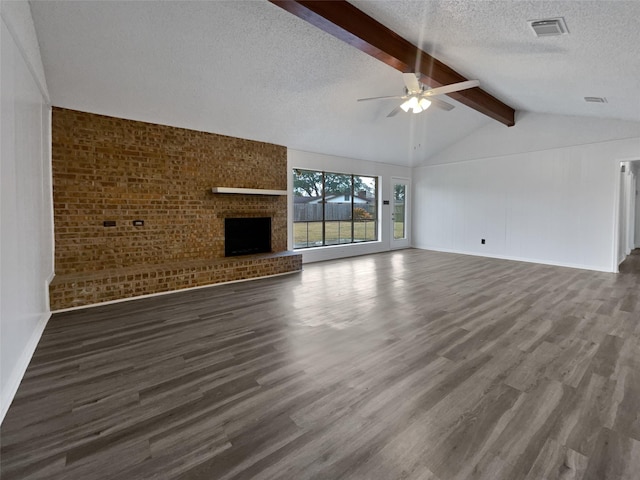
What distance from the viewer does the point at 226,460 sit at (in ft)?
5.02

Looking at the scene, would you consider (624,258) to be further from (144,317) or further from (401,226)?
(144,317)

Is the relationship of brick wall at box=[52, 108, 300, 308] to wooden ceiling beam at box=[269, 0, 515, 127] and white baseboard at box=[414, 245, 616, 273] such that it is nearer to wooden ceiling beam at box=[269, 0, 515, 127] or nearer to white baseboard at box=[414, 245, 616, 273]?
wooden ceiling beam at box=[269, 0, 515, 127]

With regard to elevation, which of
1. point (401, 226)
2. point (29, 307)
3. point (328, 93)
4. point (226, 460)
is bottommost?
point (226, 460)

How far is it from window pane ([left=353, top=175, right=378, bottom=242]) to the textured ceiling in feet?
8.59

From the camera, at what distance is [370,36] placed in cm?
325

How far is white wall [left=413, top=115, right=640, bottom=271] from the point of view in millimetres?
5977

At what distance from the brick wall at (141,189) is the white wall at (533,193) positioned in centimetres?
519

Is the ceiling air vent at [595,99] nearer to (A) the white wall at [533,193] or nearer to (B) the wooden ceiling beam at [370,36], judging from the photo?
(A) the white wall at [533,193]

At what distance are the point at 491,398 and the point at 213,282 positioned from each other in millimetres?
4102

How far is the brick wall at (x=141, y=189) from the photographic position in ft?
13.8

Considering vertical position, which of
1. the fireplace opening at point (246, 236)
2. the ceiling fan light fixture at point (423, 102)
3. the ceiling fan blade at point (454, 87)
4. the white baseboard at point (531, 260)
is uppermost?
the ceiling fan light fixture at point (423, 102)

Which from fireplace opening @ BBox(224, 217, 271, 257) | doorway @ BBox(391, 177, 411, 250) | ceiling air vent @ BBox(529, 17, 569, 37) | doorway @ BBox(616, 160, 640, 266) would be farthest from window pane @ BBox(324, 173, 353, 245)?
doorway @ BBox(616, 160, 640, 266)

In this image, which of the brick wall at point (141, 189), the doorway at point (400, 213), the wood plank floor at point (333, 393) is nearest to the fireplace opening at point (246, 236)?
the brick wall at point (141, 189)

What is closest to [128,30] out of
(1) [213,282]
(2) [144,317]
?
(2) [144,317]
